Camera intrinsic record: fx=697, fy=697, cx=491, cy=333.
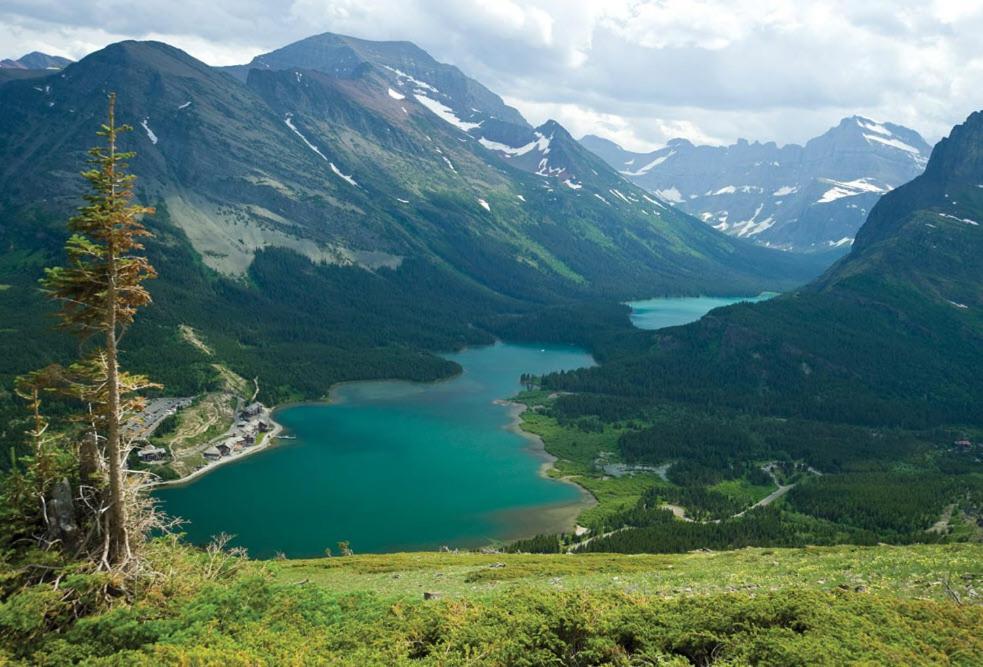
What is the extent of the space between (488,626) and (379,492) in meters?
106

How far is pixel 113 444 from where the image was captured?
109ft

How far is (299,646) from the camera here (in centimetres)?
3111

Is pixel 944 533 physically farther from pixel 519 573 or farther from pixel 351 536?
pixel 351 536

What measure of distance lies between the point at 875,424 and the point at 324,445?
143m

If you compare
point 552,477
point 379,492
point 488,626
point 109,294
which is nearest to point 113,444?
point 109,294

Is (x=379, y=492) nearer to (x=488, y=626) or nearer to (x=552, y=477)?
(x=552, y=477)

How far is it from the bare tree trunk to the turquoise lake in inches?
3037

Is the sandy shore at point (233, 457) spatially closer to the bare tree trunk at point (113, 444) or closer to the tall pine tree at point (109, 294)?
the bare tree trunk at point (113, 444)

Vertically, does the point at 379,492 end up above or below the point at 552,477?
below

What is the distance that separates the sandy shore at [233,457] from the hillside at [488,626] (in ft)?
334

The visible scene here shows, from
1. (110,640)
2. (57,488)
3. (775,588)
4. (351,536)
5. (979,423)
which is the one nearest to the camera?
(110,640)

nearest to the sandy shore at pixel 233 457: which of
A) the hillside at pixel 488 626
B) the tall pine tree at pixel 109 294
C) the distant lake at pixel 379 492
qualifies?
the distant lake at pixel 379 492

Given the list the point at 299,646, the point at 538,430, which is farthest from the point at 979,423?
the point at 299,646

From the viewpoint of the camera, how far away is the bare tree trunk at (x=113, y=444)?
33.1 meters
